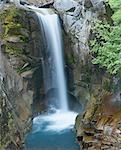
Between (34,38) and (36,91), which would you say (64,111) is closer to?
(36,91)

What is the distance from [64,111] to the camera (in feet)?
58.1

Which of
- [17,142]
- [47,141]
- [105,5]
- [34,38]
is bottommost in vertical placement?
[47,141]

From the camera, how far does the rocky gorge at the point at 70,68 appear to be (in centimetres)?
1377

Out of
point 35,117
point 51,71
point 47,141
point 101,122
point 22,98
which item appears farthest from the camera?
point 51,71

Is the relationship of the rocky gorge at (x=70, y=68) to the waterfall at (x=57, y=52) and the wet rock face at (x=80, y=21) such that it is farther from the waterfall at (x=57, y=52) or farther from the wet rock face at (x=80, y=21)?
the waterfall at (x=57, y=52)

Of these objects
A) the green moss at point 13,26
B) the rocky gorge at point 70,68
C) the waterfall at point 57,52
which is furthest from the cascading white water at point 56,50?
the green moss at point 13,26

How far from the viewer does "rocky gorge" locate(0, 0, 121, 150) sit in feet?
45.2

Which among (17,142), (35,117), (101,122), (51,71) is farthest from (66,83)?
(17,142)

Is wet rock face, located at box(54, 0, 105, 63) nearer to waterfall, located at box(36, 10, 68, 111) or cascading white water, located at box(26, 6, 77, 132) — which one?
cascading white water, located at box(26, 6, 77, 132)

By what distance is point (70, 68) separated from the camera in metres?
18.3

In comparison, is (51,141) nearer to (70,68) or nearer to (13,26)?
(70,68)

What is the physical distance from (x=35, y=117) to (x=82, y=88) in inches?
106

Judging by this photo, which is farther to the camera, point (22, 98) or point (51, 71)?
point (51, 71)

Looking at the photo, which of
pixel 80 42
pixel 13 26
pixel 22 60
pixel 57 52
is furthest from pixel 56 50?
pixel 13 26
